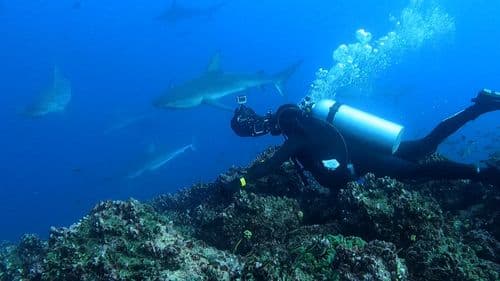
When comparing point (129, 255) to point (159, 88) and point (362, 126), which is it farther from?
point (159, 88)

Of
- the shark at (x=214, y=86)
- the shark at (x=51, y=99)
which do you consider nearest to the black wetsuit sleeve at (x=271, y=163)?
the shark at (x=214, y=86)

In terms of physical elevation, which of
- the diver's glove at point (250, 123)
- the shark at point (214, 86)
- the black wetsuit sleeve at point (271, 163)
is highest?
the shark at point (214, 86)

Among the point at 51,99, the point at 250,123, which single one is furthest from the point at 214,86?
the point at 51,99

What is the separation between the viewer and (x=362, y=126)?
6684mm

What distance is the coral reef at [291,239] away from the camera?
142 inches

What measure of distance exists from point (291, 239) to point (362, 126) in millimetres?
2406

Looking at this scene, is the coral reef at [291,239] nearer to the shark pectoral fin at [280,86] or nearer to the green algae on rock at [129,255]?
the green algae on rock at [129,255]

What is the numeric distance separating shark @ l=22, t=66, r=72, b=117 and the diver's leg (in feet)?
63.9

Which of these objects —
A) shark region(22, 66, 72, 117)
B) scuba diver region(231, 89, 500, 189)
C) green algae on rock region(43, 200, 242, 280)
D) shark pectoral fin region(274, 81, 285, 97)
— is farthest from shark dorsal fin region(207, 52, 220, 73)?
green algae on rock region(43, 200, 242, 280)

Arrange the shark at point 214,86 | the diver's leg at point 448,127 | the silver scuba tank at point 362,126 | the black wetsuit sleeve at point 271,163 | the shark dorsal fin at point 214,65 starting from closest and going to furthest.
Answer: the black wetsuit sleeve at point 271,163 < the silver scuba tank at point 362,126 < the diver's leg at point 448,127 < the shark at point 214,86 < the shark dorsal fin at point 214,65

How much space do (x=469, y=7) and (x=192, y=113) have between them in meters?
135

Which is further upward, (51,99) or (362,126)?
(51,99)

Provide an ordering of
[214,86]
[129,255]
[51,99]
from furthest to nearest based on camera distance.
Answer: [51,99] → [214,86] → [129,255]

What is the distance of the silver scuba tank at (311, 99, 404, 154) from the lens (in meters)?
6.53
